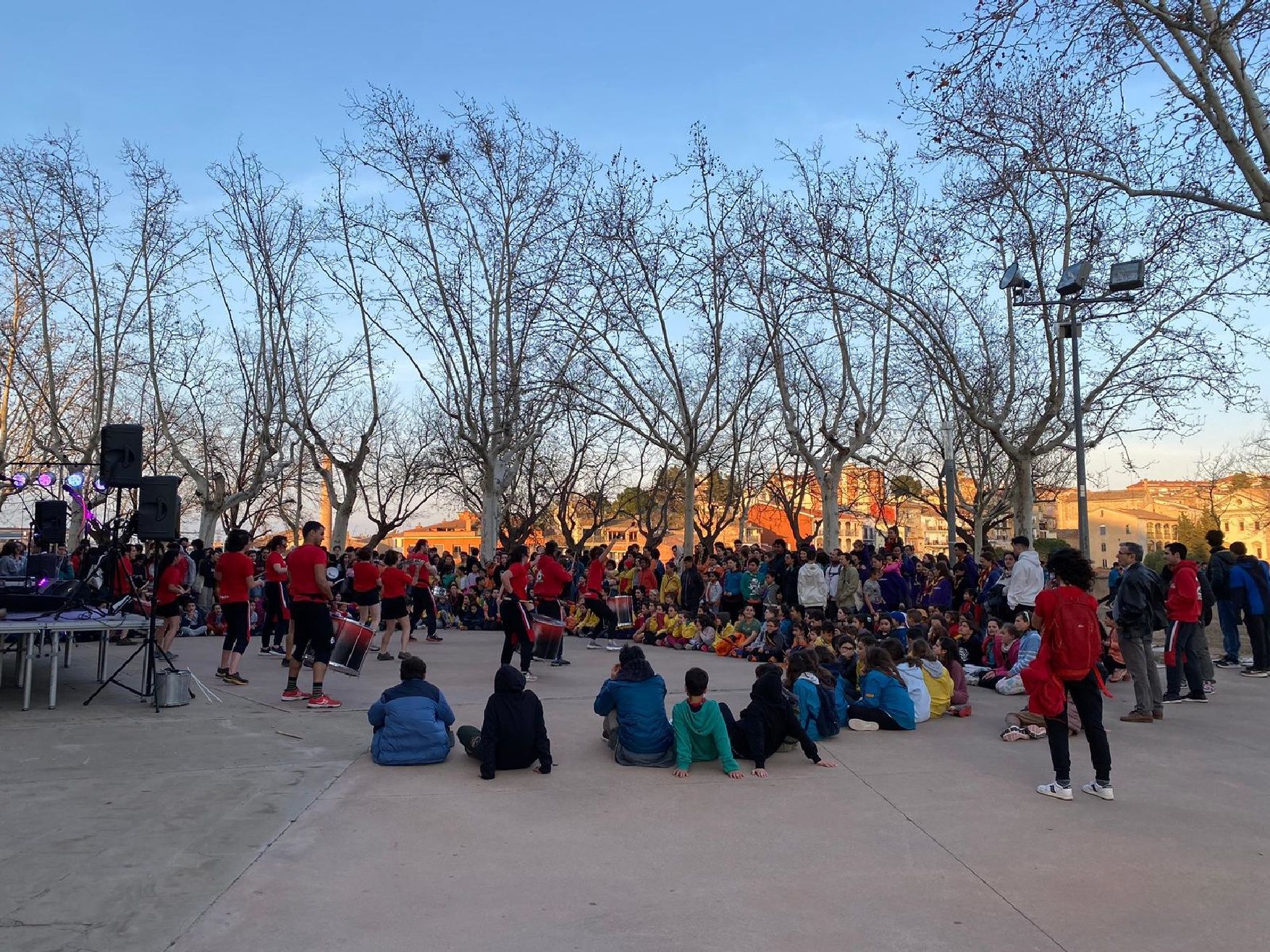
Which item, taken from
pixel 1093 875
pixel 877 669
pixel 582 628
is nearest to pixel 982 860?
pixel 1093 875

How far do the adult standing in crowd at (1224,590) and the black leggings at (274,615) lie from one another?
12404mm

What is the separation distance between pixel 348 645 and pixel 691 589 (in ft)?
31.1

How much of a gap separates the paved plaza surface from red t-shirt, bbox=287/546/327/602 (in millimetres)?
1587

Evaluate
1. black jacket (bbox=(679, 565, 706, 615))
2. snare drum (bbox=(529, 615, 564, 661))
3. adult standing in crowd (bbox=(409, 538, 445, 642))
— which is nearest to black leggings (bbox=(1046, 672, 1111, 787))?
snare drum (bbox=(529, 615, 564, 661))

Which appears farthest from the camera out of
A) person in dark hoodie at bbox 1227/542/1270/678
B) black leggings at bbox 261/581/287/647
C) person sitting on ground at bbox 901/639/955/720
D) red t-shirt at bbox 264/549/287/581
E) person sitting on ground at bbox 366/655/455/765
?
black leggings at bbox 261/581/287/647

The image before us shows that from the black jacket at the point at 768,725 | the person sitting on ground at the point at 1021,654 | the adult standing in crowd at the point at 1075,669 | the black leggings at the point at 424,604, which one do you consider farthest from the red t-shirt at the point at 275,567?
the adult standing in crowd at the point at 1075,669

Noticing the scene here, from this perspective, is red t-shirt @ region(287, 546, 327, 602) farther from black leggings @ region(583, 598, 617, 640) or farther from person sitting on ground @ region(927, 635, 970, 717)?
black leggings @ region(583, 598, 617, 640)

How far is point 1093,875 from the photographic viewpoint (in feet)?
15.7

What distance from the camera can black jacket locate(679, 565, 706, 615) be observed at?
18.6 metres

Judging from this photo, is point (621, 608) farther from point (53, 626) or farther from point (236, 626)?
point (53, 626)

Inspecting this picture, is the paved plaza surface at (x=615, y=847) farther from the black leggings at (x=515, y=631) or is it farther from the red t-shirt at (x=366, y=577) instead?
the red t-shirt at (x=366, y=577)

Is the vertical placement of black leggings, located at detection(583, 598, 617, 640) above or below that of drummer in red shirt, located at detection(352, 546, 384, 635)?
below

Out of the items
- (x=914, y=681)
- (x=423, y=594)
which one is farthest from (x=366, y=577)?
(x=914, y=681)

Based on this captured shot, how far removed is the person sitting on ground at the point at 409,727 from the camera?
716cm
